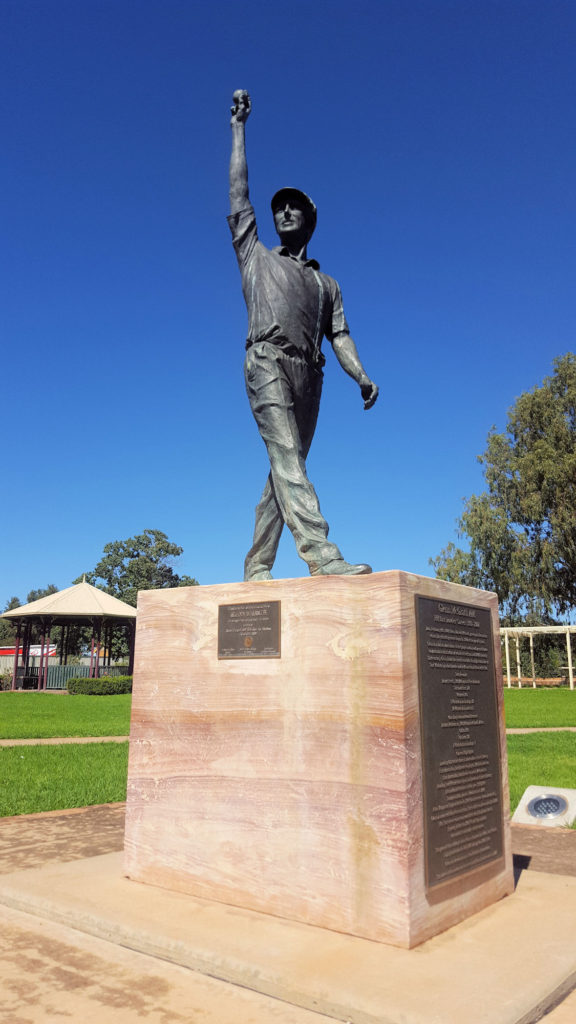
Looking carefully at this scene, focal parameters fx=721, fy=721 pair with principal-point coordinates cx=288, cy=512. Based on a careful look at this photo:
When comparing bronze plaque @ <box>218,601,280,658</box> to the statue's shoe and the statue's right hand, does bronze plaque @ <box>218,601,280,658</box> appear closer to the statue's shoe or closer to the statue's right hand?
the statue's shoe

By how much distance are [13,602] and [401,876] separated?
120575 mm

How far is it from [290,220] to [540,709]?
17.6 m

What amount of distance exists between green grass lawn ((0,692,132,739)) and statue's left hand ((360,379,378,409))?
10.7 metres

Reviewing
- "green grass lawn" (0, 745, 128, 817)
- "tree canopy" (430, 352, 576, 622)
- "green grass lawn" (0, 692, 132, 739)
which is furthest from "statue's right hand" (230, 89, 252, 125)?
"tree canopy" (430, 352, 576, 622)

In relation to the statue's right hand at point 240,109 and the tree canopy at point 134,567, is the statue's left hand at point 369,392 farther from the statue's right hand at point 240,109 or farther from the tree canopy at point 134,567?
the tree canopy at point 134,567

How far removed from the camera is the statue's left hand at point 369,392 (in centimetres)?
467

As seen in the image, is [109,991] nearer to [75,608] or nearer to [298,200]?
[298,200]

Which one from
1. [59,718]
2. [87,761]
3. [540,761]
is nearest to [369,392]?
[540,761]

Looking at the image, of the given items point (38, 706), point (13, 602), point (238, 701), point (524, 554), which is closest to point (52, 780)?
point (238, 701)

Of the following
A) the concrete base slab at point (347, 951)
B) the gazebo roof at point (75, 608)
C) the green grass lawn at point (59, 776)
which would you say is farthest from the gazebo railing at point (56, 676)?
the concrete base slab at point (347, 951)

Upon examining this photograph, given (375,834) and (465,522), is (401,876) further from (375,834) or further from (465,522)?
(465,522)

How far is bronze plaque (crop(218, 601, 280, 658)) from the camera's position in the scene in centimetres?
365

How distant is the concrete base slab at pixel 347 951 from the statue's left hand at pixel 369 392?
2.93 meters

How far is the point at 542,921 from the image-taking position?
11.0 ft
